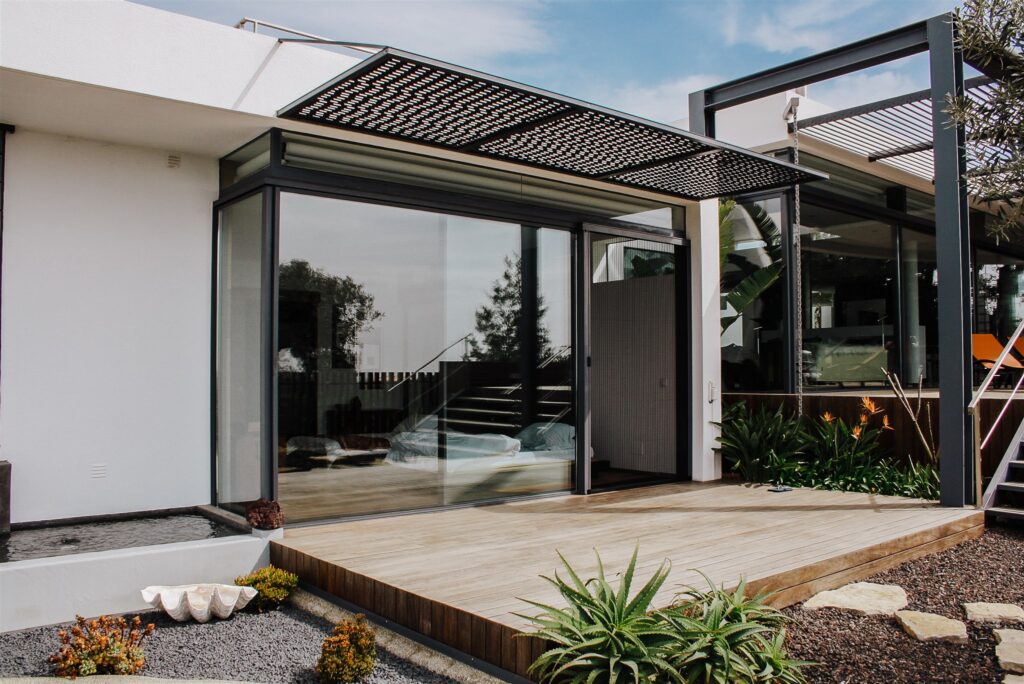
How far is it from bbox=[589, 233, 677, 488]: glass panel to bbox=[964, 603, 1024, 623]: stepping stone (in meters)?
3.83

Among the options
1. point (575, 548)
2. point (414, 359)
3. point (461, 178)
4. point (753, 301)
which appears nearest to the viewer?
point (575, 548)

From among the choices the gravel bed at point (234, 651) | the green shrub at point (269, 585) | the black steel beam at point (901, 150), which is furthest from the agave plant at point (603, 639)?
the black steel beam at point (901, 150)

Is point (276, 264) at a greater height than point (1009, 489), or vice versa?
point (276, 264)

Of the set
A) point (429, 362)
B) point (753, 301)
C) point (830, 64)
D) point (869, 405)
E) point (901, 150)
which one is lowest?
point (869, 405)

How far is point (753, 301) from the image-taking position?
411 inches

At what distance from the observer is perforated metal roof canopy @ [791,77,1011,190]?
338 inches

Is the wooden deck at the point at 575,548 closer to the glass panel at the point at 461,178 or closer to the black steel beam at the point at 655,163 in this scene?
the glass panel at the point at 461,178

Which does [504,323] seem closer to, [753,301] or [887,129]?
[753,301]

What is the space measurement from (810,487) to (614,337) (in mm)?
2373

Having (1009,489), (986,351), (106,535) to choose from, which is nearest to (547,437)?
(106,535)

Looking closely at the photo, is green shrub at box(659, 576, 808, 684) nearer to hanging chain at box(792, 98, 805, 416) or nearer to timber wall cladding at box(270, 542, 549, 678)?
timber wall cladding at box(270, 542, 549, 678)

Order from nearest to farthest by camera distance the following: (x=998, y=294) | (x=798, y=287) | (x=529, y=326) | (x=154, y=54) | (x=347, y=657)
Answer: (x=347, y=657), (x=154, y=54), (x=529, y=326), (x=798, y=287), (x=998, y=294)

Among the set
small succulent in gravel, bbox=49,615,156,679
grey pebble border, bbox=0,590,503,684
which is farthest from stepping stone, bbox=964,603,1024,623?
small succulent in gravel, bbox=49,615,156,679

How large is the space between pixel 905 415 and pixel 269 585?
6.13 metres
